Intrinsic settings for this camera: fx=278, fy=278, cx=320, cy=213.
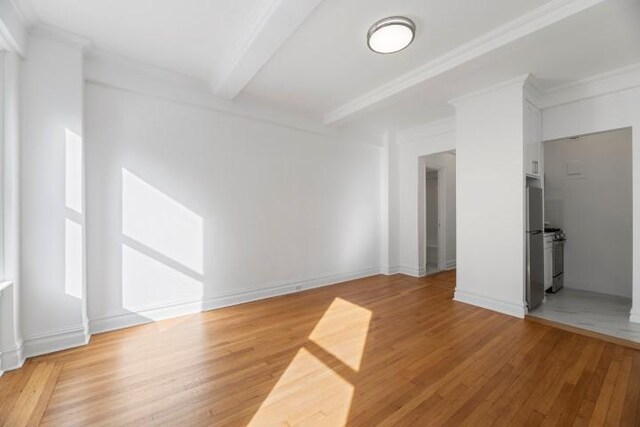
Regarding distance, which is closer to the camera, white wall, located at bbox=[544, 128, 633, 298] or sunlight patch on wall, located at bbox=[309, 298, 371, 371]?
sunlight patch on wall, located at bbox=[309, 298, 371, 371]

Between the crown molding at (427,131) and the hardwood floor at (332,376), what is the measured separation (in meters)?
2.98

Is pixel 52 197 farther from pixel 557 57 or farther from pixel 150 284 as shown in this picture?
pixel 557 57

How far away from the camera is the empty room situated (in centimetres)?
195

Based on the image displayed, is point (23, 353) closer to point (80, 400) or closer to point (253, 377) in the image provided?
point (80, 400)

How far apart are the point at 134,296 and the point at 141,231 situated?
700mm

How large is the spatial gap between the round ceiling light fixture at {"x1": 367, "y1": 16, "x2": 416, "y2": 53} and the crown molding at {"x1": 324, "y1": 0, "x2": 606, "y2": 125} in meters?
0.61

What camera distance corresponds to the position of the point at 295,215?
430 cm

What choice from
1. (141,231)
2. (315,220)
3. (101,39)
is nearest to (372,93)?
(315,220)

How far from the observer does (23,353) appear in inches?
88.7

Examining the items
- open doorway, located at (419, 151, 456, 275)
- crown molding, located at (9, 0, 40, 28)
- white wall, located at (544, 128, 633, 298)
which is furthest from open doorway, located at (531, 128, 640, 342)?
crown molding, located at (9, 0, 40, 28)

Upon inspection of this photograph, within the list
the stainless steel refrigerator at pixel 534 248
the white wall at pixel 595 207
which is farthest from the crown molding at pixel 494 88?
the white wall at pixel 595 207

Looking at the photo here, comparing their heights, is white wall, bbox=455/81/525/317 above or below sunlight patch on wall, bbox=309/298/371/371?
above

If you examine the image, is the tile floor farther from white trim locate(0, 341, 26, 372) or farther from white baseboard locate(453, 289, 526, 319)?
white trim locate(0, 341, 26, 372)

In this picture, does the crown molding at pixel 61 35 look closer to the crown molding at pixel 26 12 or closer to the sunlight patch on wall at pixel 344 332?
the crown molding at pixel 26 12
